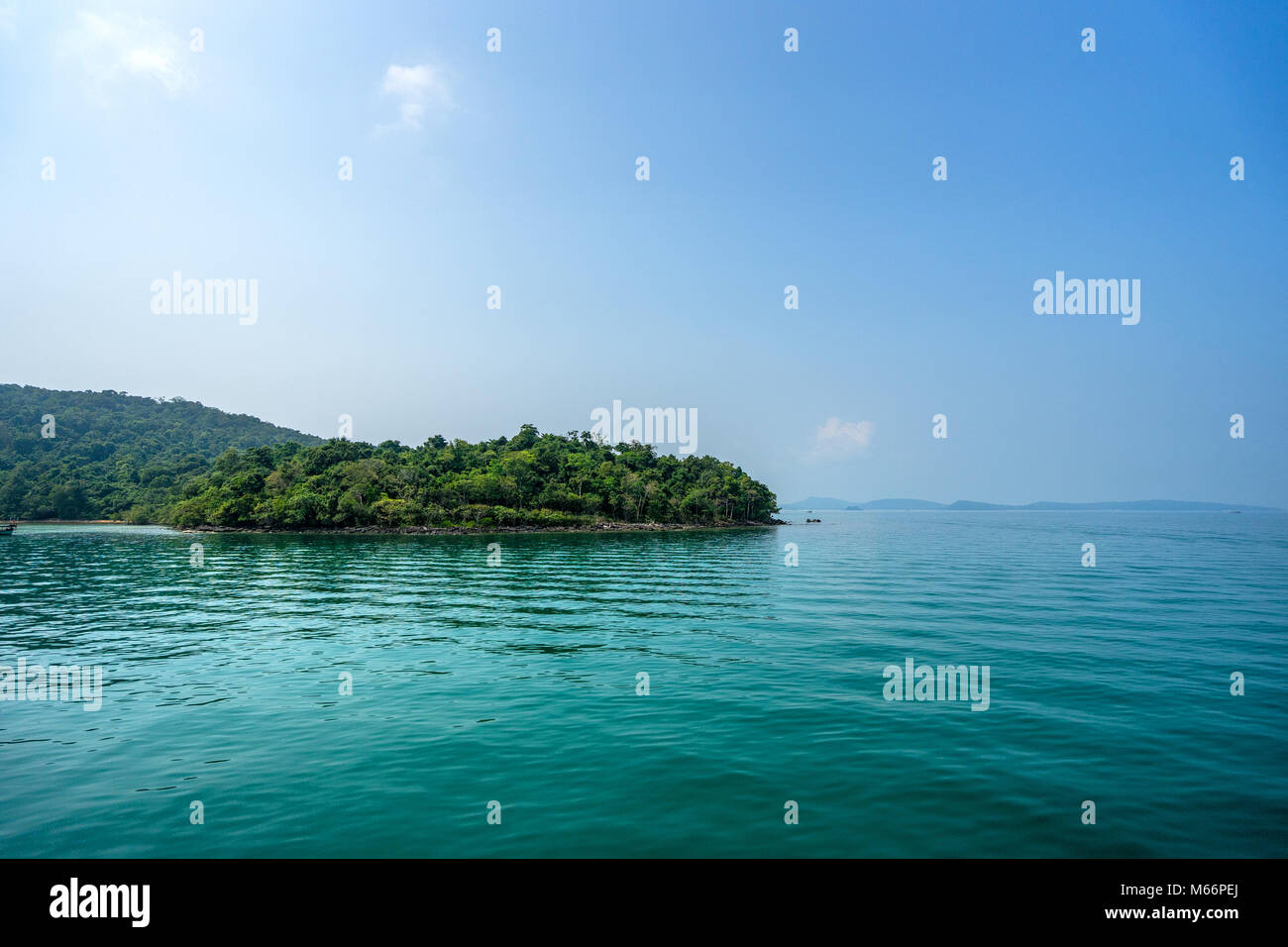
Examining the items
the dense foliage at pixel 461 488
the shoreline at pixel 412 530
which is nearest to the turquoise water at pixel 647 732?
the shoreline at pixel 412 530

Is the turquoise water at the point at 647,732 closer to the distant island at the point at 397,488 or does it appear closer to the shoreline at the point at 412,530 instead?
the shoreline at the point at 412,530

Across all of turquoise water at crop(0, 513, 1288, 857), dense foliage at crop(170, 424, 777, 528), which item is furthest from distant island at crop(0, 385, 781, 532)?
turquoise water at crop(0, 513, 1288, 857)

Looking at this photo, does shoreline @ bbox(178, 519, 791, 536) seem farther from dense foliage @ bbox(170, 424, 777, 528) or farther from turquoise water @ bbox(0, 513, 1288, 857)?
turquoise water @ bbox(0, 513, 1288, 857)

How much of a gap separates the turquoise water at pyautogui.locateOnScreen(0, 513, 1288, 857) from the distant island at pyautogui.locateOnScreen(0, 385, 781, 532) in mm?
100870

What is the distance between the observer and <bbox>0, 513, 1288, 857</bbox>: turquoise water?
9.45 metres

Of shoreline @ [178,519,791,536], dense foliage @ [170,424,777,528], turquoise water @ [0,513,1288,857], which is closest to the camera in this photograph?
turquoise water @ [0,513,1288,857]

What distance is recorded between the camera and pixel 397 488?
5423 inches

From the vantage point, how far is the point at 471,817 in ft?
32.4

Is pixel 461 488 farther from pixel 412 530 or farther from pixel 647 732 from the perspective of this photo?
pixel 647 732

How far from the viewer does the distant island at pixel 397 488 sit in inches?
4998

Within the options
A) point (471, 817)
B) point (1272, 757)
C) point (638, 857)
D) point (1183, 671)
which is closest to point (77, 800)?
point (471, 817)

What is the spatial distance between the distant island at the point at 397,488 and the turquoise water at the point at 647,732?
10087cm

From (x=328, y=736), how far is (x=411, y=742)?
1961 millimetres
